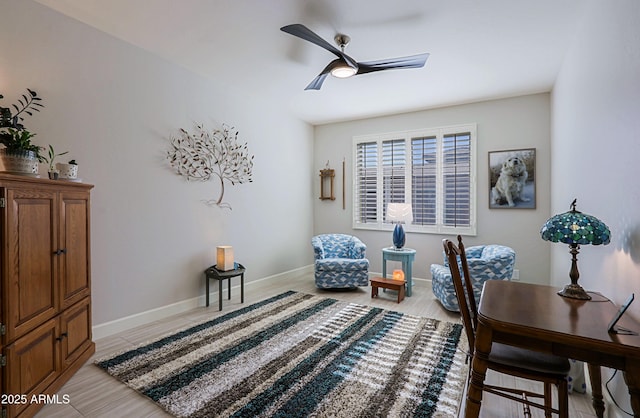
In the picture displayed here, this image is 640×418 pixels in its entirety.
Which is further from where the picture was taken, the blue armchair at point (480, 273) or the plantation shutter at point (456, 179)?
the plantation shutter at point (456, 179)

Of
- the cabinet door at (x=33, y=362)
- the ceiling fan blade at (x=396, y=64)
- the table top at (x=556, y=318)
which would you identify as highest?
the ceiling fan blade at (x=396, y=64)

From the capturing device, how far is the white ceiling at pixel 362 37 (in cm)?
238

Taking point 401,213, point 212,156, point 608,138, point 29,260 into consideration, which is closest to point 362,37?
point 608,138

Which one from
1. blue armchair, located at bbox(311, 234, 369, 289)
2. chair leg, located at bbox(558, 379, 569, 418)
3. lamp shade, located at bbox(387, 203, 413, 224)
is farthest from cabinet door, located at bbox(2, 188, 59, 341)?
lamp shade, located at bbox(387, 203, 413, 224)

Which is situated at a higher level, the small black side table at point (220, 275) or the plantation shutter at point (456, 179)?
the plantation shutter at point (456, 179)

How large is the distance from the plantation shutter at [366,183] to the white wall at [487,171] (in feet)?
0.83

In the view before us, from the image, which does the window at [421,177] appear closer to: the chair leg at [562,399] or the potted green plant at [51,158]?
the chair leg at [562,399]

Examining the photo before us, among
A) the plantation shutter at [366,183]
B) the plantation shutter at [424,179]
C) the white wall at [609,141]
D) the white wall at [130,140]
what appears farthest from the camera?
the plantation shutter at [366,183]

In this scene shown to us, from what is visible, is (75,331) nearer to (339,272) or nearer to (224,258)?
(224,258)

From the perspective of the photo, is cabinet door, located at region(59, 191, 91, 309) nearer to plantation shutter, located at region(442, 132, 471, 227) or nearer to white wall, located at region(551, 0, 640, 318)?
white wall, located at region(551, 0, 640, 318)

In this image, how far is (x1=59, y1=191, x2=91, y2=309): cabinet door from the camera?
6.98ft

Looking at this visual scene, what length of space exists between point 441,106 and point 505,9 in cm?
232

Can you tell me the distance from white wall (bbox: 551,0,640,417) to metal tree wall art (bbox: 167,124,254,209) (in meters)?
3.66

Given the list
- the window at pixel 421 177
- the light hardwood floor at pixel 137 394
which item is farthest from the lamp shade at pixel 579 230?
the window at pixel 421 177
